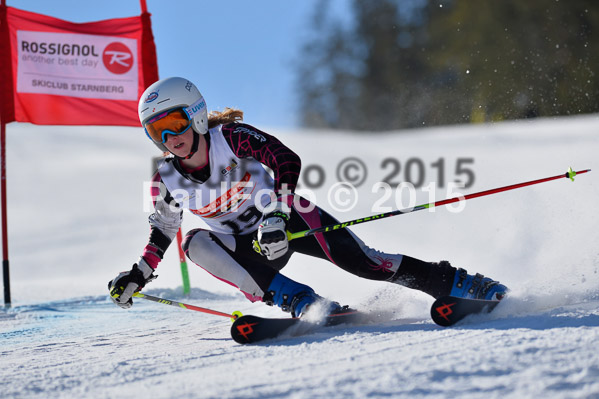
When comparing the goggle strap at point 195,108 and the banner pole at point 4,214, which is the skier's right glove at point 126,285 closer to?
the goggle strap at point 195,108

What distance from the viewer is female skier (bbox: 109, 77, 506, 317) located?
309 centimetres

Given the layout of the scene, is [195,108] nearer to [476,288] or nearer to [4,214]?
[476,288]

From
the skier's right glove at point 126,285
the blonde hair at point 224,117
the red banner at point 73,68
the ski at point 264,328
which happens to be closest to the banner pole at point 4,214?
the red banner at point 73,68

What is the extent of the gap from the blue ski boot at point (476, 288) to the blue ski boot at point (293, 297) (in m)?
0.54

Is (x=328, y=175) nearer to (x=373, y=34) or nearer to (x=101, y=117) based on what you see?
(x=101, y=117)

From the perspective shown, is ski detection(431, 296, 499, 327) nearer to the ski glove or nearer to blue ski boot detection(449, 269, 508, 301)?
blue ski boot detection(449, 269, 508, 301)

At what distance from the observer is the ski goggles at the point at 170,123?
313cm

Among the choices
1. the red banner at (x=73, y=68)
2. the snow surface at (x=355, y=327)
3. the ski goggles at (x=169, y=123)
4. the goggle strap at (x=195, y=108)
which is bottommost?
the snow surface at (x=355, y=327)

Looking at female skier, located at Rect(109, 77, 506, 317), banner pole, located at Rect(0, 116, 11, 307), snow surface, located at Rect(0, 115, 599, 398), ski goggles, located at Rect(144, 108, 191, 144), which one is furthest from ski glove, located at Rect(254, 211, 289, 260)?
banner pole, located at Rect(0, 116, 11, 307)

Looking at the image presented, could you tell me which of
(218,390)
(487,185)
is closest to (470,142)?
(487,185)

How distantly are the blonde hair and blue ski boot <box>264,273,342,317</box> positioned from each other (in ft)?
2.75

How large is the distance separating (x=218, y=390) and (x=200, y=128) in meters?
1.49

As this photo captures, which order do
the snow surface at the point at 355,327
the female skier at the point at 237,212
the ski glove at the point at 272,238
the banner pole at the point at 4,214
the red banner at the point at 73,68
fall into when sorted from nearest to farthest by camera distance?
1. the snow surface at the point at 355,327
2. the ski glove at the point at 272,238
3. the female skier at the point at 237,212
4. the banner pole at the point at 4,214
5. the red banner at the point at 73,68

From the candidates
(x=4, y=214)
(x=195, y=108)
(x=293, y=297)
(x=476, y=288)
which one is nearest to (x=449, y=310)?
(x=476, y=288)
